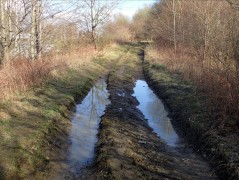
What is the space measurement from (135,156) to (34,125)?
2866 millimetres

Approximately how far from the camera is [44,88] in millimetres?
11867

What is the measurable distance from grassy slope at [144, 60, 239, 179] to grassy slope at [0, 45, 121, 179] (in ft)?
11.4

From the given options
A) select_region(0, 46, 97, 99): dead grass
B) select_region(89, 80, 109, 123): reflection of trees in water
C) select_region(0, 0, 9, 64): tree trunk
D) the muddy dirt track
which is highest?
select_region(0, 0, 9, 64): tree trunk

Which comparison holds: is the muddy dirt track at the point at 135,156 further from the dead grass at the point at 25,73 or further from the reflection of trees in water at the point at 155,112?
the dead grass at the point at 25,73

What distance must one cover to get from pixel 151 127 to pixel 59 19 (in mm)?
6346

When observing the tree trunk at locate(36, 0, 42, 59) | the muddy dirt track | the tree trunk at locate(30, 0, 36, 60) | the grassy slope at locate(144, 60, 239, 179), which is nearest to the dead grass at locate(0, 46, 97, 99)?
the tree trunk at locate(30, 0, 36, 60)

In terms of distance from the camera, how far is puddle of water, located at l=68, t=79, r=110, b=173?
718cm

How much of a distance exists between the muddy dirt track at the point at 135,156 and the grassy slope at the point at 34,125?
1107 mm

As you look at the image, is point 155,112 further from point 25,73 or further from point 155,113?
point 25,73

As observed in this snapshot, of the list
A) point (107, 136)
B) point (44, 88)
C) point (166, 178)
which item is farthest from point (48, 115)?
point (166, 178)

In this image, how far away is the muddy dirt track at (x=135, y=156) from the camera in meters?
6.30

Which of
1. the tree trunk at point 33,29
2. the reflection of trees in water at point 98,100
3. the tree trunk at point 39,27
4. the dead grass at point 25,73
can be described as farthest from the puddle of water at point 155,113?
the tree trunk at point 33,29

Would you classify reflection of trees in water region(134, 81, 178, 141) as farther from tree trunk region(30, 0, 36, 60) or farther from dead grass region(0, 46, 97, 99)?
tree trunk region(30, 0, 36, 60)

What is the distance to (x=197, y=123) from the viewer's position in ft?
29.4
